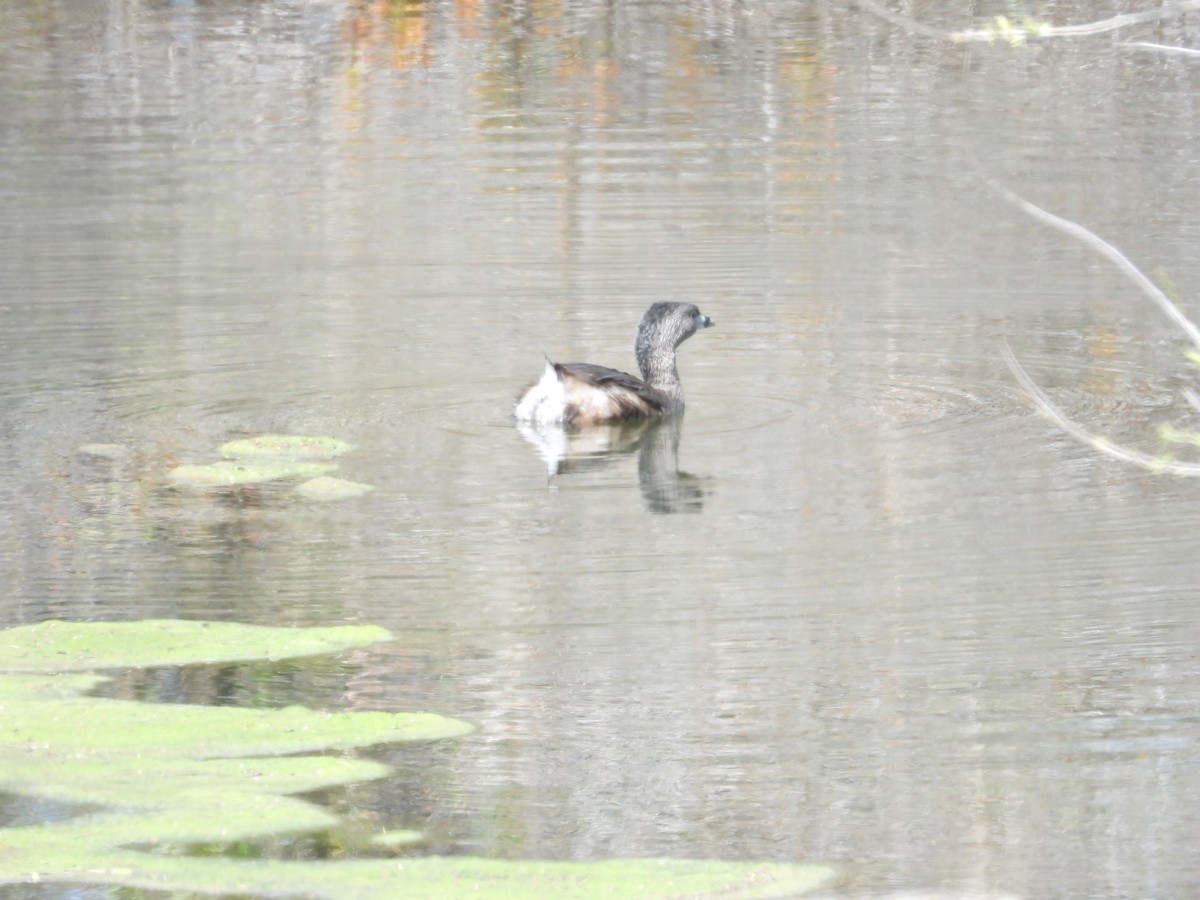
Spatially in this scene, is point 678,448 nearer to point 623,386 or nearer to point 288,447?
point 623,386

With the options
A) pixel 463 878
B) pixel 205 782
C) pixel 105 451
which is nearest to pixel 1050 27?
pixel 463 878

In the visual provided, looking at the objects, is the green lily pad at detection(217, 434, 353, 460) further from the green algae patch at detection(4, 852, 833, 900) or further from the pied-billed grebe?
the green algae patch at detection(4, 852, 833, 900)

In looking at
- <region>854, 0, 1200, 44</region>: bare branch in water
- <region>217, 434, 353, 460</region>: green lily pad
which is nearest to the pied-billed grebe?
<region>217, 434, 353, 460</region>: green lily pad

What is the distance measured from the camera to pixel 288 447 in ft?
40.2

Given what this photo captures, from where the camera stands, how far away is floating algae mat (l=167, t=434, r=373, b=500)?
11.5 meters

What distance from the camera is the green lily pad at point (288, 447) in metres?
12.1

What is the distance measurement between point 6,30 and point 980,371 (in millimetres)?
21904

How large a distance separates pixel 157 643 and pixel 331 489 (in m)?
2.68

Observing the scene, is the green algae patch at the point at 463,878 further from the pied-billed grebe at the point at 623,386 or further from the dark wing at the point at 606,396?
the dark wing at the point at 606,396

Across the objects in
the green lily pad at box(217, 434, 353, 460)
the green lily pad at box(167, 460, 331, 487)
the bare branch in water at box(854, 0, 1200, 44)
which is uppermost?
the bare branch in water at box(854, 0, 1200, 44)

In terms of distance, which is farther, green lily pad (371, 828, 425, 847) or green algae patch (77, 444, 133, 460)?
green algae patch (77, 444, 133, 460)

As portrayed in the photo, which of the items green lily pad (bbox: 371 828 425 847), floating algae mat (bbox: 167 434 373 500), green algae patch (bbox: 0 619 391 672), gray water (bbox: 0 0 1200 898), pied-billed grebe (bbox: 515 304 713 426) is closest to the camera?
green lily pad (bbox: 371 828 425 847)

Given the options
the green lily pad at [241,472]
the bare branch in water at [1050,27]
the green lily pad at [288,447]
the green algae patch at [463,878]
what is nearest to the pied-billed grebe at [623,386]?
the green lily pad at [288,447]

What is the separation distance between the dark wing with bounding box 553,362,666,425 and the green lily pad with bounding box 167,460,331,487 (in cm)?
165
